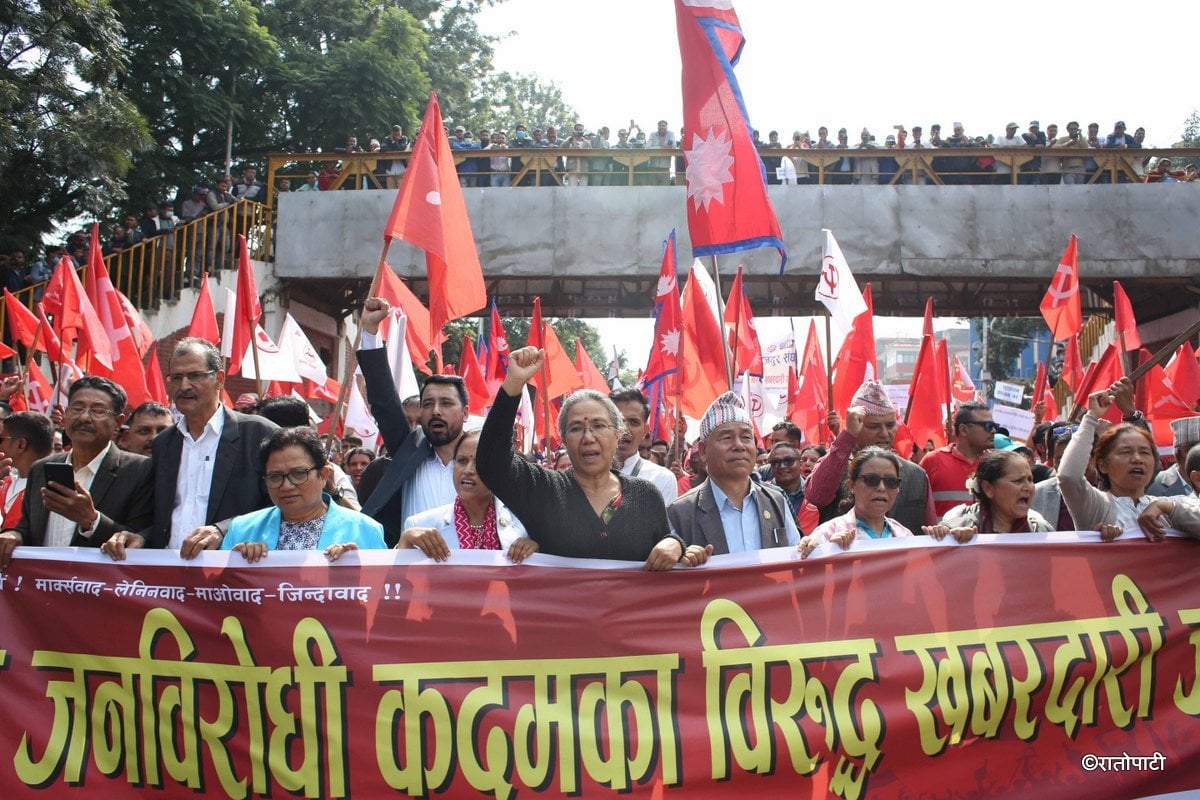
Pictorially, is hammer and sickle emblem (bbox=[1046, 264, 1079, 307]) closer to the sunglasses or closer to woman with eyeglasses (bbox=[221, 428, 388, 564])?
the sunglasses

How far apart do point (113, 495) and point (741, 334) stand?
7.32 meters

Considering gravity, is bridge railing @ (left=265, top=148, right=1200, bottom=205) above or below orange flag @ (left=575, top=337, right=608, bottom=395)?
above

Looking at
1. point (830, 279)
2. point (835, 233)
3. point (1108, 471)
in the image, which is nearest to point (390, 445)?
point (1108, 471)

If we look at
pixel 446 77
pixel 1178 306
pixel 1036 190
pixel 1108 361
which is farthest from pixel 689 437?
pixel 446 77

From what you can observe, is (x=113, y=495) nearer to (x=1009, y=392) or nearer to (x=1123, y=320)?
(x=1123, y=320)

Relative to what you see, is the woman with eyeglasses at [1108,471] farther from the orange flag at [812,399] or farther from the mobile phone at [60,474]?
the orange flag at [812,399]

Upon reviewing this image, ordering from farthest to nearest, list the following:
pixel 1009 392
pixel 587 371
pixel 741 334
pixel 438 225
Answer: pixel 1009 392 < pixel 587 371 < pixel 741 334 < pixel 438 225

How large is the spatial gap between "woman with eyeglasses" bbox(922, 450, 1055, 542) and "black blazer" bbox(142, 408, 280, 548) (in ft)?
8.49

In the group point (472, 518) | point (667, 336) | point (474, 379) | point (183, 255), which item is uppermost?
point (183, 255)

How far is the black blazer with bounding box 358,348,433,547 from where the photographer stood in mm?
4598

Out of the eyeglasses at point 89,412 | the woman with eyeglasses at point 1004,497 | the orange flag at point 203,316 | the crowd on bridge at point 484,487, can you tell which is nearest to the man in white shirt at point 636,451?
the crowd on bridge at point 484,487

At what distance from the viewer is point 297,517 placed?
12.3 ft

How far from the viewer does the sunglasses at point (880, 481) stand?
13.4 ft

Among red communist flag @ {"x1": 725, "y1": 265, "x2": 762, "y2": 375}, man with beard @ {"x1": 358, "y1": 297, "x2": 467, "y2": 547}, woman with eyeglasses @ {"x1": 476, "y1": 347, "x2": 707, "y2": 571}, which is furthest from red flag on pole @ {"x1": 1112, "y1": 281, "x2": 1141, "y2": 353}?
woman with eyeglasses @ {"x1": 476, "y1": 347, "x2": 707, "y2": 571}
